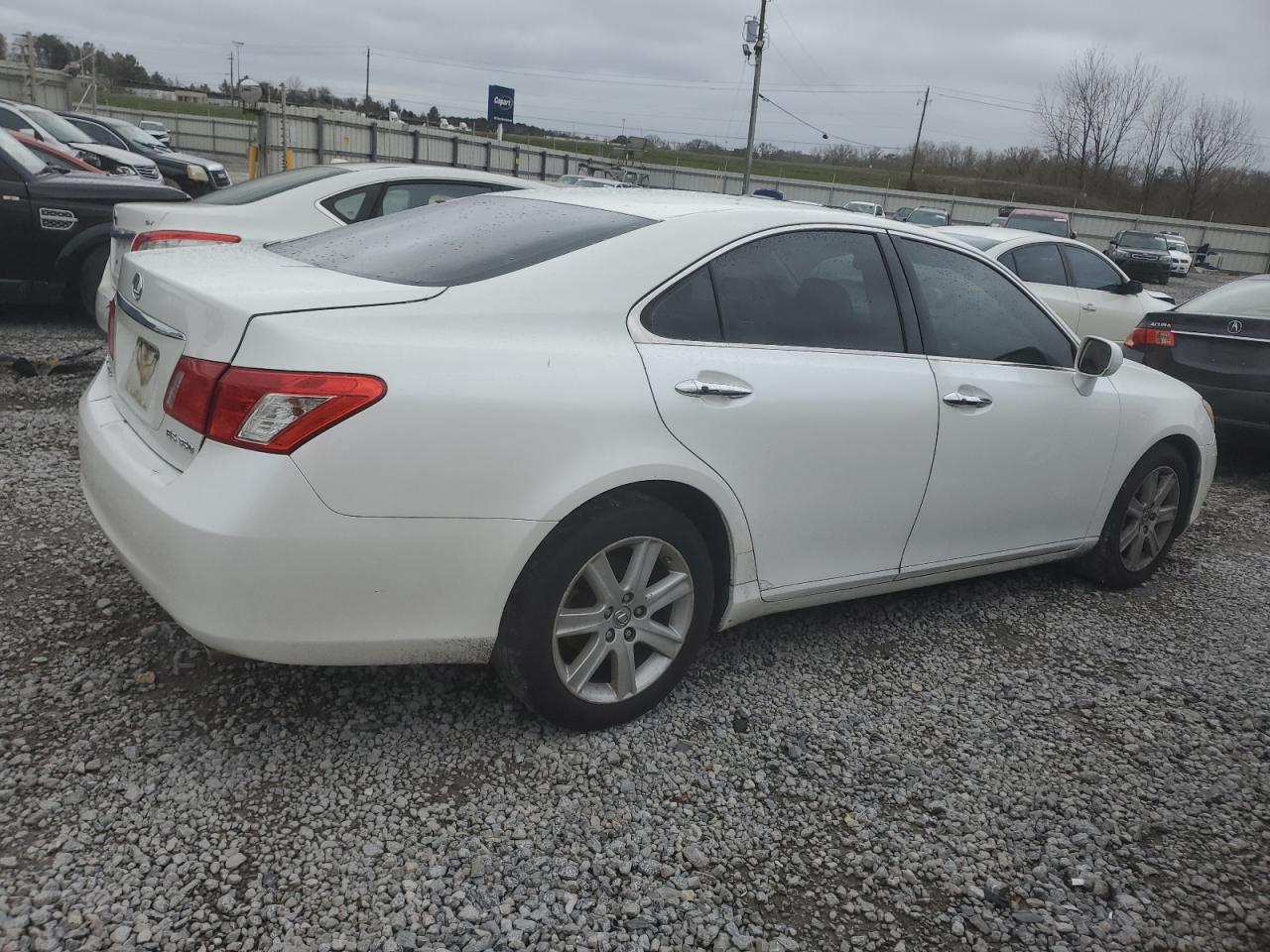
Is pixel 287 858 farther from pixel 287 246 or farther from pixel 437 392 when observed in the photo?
pixel 287 246

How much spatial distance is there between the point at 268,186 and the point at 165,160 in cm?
1636

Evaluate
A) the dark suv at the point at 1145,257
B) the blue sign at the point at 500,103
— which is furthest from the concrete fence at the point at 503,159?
the dark suv at the point at 1145,257

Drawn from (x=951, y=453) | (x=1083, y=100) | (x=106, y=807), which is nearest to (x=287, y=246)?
(x=106, y=807)

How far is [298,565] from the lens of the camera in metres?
2.30

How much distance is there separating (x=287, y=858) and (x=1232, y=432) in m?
6.64

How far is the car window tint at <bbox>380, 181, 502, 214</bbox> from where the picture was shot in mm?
6672

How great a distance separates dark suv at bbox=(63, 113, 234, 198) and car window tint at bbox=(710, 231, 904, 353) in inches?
788

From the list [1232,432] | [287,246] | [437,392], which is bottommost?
[1232,432]

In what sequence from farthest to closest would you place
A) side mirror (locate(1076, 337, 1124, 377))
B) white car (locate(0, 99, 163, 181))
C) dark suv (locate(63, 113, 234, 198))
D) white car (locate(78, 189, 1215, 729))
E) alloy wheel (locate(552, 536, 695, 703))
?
dark suv (locate(63, 113, 234, 198)) < white car (locate(0, 99, 163, 181)) < side mirror (locate(1076, 337, 1124, 377)) < alloy wheel (locate(552, 536, 695, 703)) < white car (locate(78, 189, 1215, 729))

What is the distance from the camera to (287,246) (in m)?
3.44

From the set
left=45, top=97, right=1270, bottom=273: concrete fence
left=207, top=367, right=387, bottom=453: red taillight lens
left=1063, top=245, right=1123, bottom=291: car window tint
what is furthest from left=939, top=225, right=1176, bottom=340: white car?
left=45, top=97, right=1270, bottom=273: concrete fence

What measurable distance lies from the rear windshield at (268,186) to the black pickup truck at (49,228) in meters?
1.11

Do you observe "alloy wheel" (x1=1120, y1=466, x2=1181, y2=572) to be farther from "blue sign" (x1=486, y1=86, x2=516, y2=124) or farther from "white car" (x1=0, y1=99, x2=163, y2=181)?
"blue sign" (x1=486, y1=86, x2=516, y2=124)

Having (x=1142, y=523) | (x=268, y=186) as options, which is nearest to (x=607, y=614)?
(x=1142, y=523)
